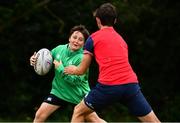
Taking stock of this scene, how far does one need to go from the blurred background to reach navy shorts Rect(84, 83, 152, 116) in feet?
25.0

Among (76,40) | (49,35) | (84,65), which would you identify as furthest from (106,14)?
(49,35)

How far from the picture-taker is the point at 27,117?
14.9m

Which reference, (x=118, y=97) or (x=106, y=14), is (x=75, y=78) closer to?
(x=118, y=97)

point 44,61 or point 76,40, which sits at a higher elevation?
point 76,40

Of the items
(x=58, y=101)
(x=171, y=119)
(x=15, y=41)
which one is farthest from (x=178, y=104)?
(x=58, y=101)

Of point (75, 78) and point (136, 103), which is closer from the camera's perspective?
point (136, 103)

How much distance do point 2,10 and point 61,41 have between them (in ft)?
5.11

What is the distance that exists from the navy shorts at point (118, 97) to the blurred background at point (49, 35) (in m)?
7.62

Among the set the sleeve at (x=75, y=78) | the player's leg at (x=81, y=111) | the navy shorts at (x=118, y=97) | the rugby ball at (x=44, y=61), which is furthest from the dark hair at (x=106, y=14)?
the rugby ball at (x=44, y=61)

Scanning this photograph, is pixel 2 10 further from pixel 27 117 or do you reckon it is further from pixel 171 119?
pixel 171 119

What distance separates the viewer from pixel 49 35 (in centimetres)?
1507

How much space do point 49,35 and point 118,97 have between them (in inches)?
324

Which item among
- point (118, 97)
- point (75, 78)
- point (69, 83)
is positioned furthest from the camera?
point (69, 83)

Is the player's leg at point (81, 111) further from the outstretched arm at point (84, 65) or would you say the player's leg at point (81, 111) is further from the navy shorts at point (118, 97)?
the outstretched arm at point (84, 65)
